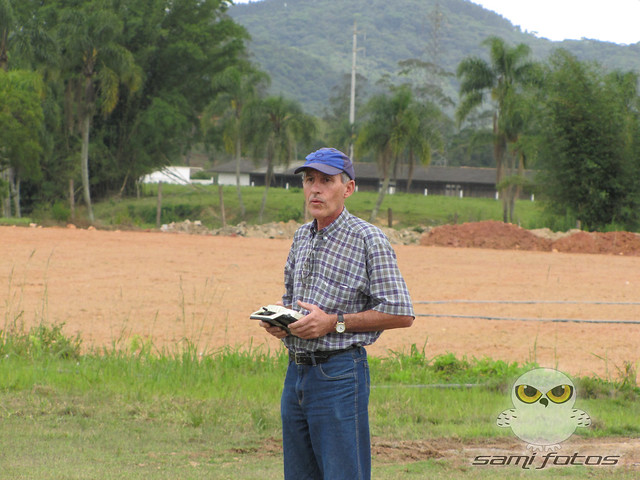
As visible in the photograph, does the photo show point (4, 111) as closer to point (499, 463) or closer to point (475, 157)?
point (499, 463)

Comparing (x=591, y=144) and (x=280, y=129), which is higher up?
(x=280, y=129)

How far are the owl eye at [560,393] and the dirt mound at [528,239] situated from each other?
22.2m

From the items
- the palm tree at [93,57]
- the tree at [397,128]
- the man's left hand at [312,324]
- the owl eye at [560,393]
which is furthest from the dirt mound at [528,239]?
the man's left hand at [312,324]

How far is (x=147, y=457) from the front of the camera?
5.55 metres

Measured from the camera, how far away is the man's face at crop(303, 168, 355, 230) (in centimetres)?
352

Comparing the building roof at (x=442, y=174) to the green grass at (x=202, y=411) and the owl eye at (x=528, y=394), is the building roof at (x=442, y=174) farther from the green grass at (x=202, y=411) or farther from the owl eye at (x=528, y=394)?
the owl eye at (x=528, y=394)

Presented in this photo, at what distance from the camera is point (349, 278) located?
136 inches

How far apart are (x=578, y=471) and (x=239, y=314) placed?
26.6 ft

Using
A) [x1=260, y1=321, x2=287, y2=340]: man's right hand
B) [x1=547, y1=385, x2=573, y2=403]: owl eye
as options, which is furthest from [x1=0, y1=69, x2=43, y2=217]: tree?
[x1=260, y1=321, x2=287, y2=340]: man's right hand

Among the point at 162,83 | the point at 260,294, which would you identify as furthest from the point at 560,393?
the point at 162,83

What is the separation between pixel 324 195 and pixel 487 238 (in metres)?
26.3

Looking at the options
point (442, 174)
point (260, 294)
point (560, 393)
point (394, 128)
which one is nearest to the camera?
point (560, 393)

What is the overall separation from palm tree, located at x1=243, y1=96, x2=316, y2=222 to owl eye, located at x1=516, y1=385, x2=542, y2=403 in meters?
36.3

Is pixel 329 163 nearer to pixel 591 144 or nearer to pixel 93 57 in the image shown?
pixel 591 144
